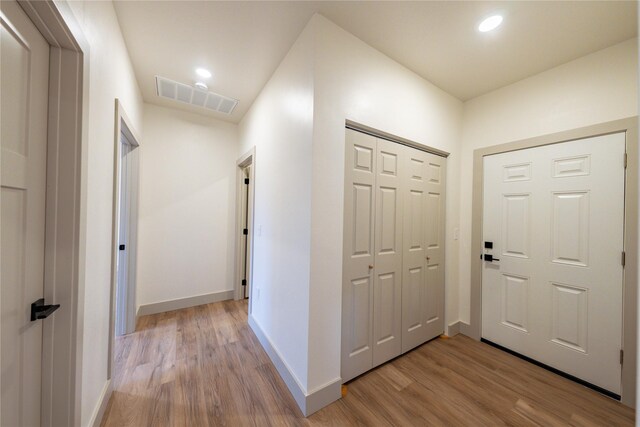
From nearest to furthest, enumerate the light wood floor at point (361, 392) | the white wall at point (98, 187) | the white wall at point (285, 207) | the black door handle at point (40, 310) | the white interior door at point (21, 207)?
1. the white interior door at point (21, 207)
2. the black door handle at point (40, 310)
3. the white wall at point (98, 187)
4. the light wood floor at point (361, 392)
5. the white wall at point (285, 207)

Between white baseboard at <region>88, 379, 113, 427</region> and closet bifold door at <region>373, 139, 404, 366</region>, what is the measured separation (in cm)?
187

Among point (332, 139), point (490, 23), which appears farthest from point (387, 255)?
point (490, 23)

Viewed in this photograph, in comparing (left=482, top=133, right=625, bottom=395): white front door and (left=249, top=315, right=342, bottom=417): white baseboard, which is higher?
(left=482, top=133, right=625, bottom=395): white front door

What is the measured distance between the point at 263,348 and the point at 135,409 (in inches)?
38.3

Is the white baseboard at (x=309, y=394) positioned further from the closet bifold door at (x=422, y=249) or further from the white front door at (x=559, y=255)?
the white front door at (x=559, y=255)

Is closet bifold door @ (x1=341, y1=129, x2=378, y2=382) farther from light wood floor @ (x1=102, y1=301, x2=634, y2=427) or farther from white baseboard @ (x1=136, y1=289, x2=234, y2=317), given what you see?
white baseboard @ (x1=136, y1=289, x2=234, y2=317)

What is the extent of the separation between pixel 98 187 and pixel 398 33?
7.54 ft

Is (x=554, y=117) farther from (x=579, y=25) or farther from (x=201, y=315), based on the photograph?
(x=201, y=315)

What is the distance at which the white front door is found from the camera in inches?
68.3

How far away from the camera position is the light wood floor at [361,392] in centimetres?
147

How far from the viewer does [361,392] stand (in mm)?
1687

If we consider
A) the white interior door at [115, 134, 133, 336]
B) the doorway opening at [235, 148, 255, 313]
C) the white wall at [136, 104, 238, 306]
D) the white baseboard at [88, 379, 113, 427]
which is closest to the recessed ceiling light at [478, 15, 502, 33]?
the doorway opening at [235, 148, 255, 313]

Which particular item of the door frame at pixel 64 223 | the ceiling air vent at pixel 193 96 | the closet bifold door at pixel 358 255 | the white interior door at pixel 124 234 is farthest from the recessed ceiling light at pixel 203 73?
the closet bifold door at pixel 358 255

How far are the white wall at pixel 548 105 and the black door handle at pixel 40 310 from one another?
3.21 m
